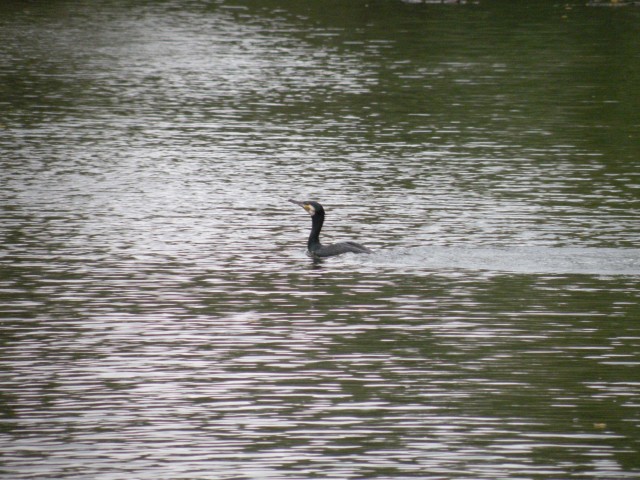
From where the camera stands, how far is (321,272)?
18891 mm

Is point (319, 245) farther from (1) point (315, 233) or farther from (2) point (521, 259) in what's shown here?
(2) point (521, 259)

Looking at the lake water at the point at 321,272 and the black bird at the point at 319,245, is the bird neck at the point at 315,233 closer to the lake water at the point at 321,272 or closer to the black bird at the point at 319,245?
the black bird at the point at 319,245

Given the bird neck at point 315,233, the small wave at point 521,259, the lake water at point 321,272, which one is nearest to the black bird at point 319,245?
the bird neck at point 315,233

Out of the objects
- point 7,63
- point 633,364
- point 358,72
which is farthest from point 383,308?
point 7,63

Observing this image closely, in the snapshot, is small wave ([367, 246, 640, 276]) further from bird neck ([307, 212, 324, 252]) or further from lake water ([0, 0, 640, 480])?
bird neck ([307, 212, 324, 252])

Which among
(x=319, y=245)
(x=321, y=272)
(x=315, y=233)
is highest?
(x=315, y=233)

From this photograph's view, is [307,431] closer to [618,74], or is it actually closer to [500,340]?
[500,340]

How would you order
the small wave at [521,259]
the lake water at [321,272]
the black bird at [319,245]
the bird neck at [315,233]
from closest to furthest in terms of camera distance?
the lake water at [321,272]
the small wave at [521,259]
the black bird at [319,245]
the bird neck at [315,233]

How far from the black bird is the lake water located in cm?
16

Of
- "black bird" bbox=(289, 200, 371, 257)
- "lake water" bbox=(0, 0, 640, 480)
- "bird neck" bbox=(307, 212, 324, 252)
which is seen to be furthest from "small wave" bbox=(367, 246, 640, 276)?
"bird neck" bbox=(307, 212, 324, 252)

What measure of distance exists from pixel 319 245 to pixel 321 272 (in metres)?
0.95

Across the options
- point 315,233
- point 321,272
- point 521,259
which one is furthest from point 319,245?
point 521,259

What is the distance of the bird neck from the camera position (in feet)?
65.2

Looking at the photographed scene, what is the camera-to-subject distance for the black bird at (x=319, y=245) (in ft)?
64.1
